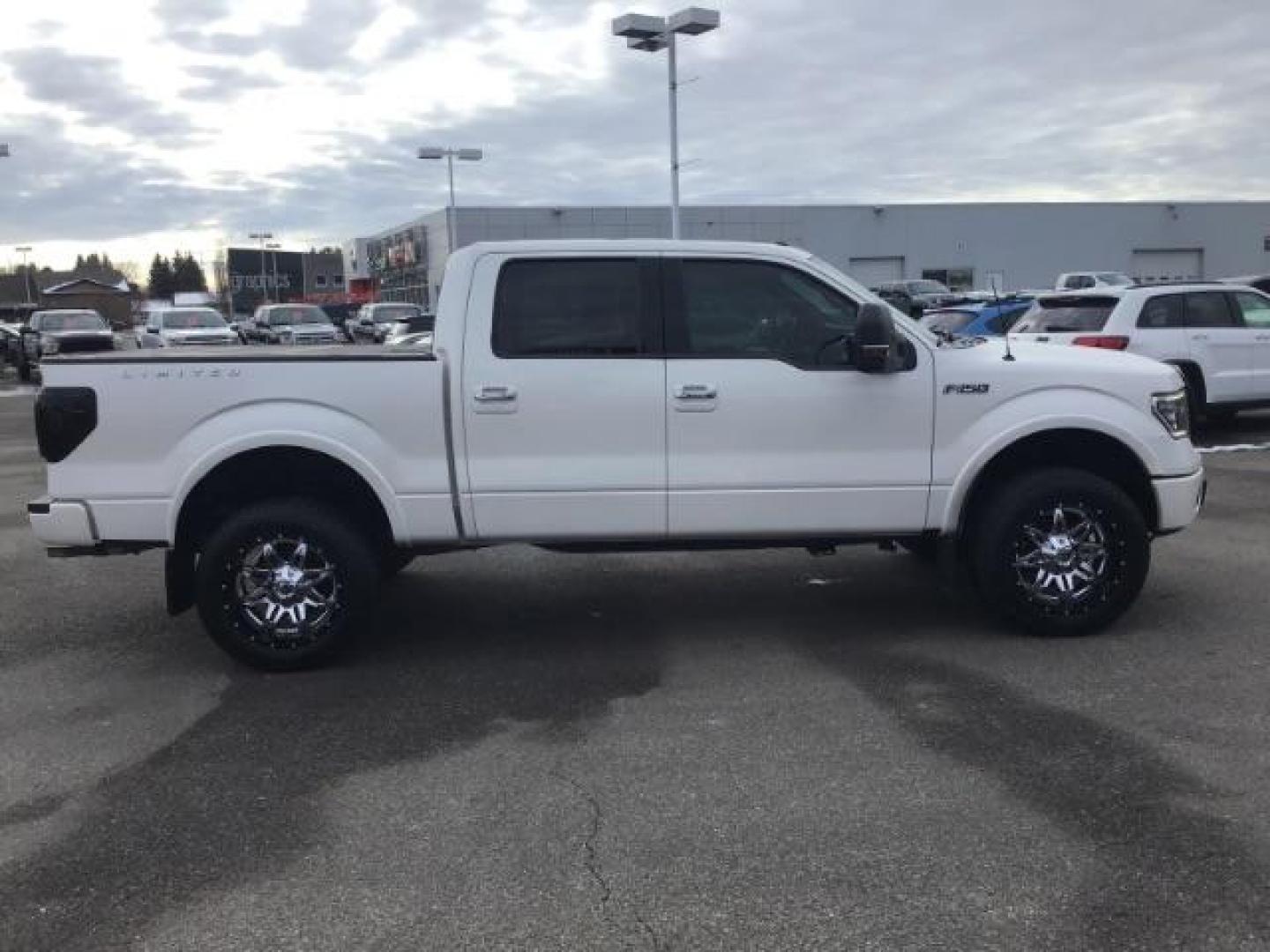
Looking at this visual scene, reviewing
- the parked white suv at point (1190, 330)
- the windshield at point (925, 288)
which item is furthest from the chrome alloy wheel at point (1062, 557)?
the windshield at point (925, 288)

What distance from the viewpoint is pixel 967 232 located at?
58.9 metres

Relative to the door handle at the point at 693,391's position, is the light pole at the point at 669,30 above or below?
above

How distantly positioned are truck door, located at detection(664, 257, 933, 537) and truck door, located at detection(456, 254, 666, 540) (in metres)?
0.13

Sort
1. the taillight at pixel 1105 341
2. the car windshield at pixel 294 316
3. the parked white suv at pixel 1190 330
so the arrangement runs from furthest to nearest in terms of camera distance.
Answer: the car windshield at pixel 294 316, the parked white suv at pixel 1190 330, the taillight at pixel 1105 341

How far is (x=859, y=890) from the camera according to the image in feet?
11.1

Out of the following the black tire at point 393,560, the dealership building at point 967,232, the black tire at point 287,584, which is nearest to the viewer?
the black tire at point 287,584

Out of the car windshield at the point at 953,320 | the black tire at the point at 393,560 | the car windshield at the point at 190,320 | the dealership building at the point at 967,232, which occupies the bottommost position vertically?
the black tire at the point at 393,560

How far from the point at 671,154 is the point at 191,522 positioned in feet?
64.0

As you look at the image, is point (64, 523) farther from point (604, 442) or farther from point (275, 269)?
point (275, 269)

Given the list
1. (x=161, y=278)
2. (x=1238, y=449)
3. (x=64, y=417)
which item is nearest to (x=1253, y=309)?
(x=1238, y=449)

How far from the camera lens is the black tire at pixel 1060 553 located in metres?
5.71

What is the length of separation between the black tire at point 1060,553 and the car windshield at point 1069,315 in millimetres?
7077

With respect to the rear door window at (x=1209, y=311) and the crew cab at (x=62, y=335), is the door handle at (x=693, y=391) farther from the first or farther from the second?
the crew cab at (x=62, y=335)

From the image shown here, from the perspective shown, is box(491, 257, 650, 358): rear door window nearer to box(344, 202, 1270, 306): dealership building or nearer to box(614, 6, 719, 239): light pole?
box(614, 6, 719, 239): light pole
